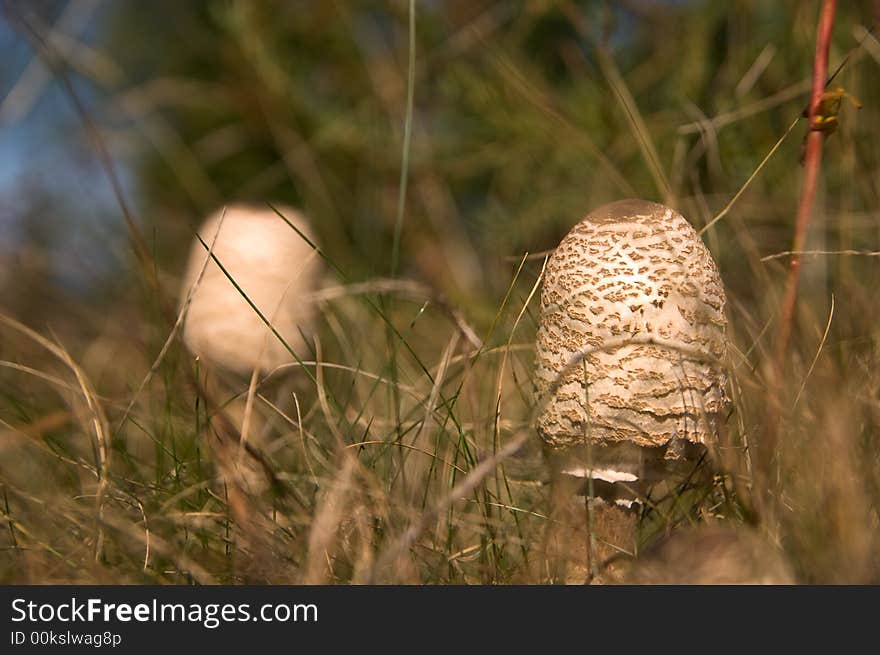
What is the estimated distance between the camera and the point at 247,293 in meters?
2.29

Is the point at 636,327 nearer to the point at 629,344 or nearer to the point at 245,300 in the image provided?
the point at 629,344

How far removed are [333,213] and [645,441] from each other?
6.89ft

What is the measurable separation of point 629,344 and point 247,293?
131 cm

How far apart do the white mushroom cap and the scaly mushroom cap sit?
1.13 metres

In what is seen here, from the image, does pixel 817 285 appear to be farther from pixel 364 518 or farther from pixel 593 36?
pixel 364 518

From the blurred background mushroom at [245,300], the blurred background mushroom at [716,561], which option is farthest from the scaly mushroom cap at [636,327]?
the blurred background mushroom at [245,300]

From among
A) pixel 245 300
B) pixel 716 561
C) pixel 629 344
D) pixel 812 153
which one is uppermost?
pixel 245 300

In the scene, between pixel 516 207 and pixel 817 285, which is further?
pixel 516 207

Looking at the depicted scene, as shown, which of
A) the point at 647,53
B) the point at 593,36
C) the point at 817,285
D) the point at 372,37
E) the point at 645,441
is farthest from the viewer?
the point at 372,37

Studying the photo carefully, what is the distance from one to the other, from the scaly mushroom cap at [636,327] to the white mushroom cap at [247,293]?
1.13m

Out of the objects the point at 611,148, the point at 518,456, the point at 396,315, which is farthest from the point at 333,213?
the point at 518,456

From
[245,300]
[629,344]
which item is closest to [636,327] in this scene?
[629,344]

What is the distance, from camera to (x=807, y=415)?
1.42 m

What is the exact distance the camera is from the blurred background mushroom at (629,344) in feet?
4.04
